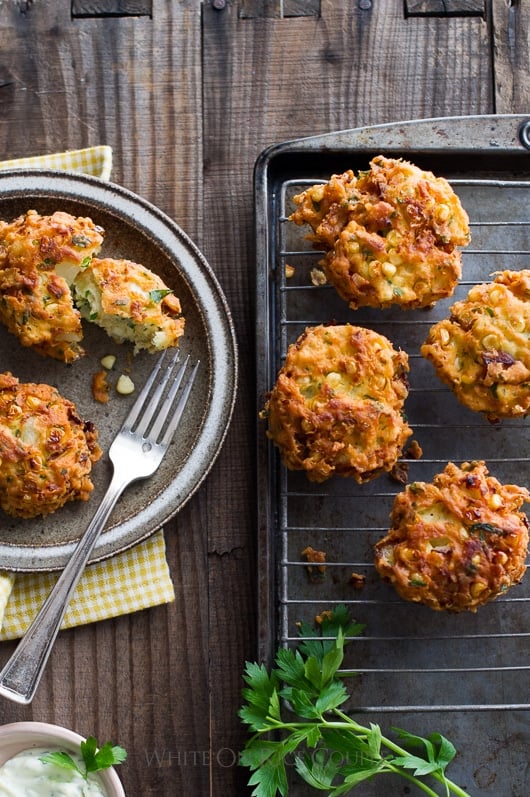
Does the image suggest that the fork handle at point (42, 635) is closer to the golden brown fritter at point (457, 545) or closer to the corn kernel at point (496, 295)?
the golden brown fritter at point (457, 545)

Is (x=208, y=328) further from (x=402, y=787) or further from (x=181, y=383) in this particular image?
(x=402, y=787)

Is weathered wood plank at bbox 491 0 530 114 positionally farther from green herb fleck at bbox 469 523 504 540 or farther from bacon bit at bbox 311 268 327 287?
green herb fleck at bbox 469 523 504 540

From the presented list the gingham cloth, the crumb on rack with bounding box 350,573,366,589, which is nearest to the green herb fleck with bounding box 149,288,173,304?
the gingham cloth

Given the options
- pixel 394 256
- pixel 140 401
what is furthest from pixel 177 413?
pixel 394 256

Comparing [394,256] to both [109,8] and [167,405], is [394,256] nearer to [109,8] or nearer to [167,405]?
[167,405]

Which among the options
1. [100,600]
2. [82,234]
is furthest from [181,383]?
[100,600]
